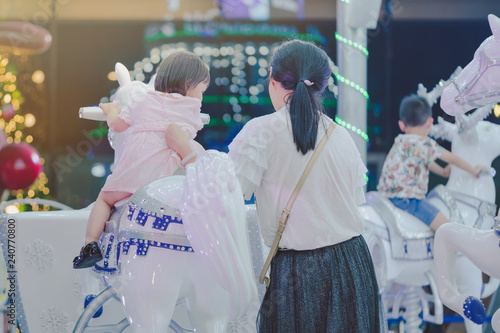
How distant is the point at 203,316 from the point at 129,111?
756 millimetres

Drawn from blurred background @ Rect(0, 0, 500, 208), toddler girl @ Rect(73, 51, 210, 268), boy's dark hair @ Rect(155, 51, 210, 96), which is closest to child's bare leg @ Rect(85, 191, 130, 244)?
toddler girl @ Rect(73, 51, 210, 268)

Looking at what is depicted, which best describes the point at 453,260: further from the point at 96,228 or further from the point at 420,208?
the point at 420,208

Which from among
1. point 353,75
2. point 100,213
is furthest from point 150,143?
point 353,75

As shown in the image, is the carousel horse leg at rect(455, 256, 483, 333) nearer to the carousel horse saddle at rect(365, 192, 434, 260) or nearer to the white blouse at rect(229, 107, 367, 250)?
the carousel horse saddle at rect(365, 192, 434, 260)

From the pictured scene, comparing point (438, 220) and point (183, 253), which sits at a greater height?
point (183, 253)

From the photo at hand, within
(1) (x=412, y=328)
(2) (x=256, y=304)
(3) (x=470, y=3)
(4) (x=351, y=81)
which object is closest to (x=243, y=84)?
(3) (x=470, y=3)

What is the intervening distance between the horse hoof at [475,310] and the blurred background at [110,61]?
3901mm

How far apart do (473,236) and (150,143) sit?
3.55 feet

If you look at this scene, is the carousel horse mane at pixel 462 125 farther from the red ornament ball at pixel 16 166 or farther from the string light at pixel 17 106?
the string light at pixel 17 106

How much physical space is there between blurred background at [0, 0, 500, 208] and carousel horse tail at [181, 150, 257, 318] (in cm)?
407

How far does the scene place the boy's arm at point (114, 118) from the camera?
2.24 m

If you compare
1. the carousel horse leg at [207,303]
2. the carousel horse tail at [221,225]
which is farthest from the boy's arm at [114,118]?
the carousel horse leg at [207,303]

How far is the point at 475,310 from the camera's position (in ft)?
6.07

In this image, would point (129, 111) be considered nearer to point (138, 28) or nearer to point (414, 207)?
point (414, 207)
